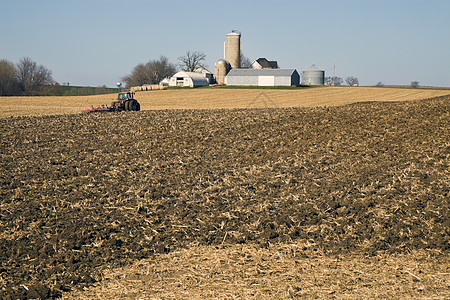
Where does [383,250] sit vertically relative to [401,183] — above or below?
below

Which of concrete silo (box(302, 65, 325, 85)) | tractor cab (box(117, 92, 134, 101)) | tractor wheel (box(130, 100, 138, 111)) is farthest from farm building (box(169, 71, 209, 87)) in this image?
tractor wheel (box(130, 100, 138, 111))

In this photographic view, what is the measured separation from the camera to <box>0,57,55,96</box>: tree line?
266 ft

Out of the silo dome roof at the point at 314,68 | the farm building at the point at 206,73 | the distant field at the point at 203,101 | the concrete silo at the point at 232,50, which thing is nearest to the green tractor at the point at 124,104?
the distant field at the point at 203,101

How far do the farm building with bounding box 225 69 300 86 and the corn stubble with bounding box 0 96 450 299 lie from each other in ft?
246

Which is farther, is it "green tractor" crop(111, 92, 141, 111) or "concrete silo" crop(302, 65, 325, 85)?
"concrete silo" crop(302, 65, 325, 85)

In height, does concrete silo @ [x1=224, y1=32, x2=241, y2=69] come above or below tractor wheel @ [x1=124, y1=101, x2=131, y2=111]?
above

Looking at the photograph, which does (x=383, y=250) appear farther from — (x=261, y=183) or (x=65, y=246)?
(x=65, y=246)

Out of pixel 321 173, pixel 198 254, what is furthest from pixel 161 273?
pixel 321 173

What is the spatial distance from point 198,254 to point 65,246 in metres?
2.80

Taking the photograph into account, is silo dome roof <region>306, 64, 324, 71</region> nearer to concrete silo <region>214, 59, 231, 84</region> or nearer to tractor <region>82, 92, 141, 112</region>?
concrete silo <region>214, 59, 231, 84</region>

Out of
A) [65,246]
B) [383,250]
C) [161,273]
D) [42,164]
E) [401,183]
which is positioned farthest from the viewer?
[42,164]

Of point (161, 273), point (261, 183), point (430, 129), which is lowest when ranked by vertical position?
point (161, 273)

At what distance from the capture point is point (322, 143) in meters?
15.6

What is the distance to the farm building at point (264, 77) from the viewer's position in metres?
91.9
